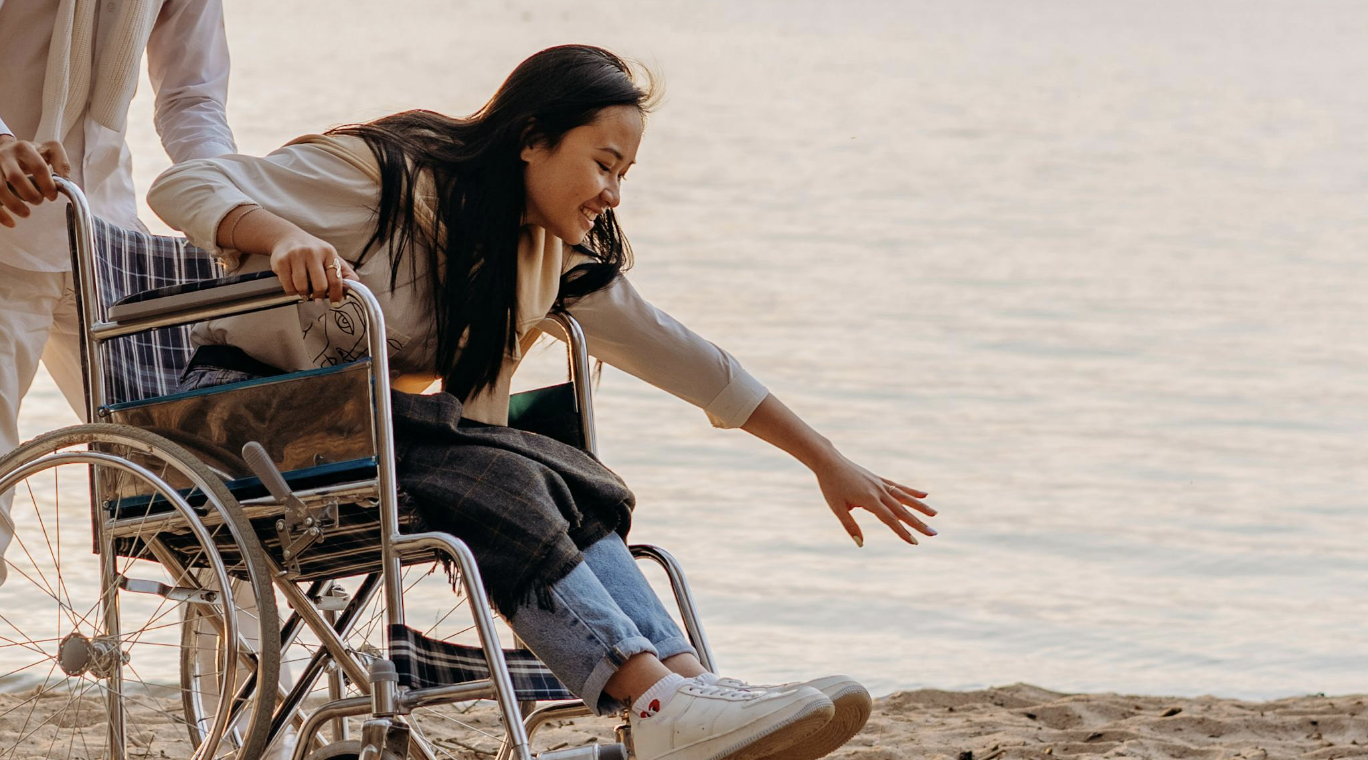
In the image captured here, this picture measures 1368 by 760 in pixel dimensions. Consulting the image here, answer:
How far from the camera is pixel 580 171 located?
273 centimetres

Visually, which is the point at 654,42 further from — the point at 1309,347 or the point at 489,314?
the point at 489,314

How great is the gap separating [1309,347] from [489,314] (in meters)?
7.00

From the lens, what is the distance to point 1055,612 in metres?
5.47

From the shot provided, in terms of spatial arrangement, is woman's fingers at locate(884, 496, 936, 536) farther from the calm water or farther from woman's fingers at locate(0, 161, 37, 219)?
the calm water

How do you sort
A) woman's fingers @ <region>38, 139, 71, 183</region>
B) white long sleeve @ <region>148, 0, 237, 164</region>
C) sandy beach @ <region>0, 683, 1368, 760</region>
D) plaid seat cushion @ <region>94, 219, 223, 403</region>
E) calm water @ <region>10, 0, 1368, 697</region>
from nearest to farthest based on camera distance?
woman's fingers @ <region>38, 139, 71, 183</region> < plaid seat cushion @ <region>94, 219, 223, 403</region> < white long sleeve @ <region>148, 0, 237, 164</region> < sandy beach @ <region>0, 683, 1368, 760</region> < calm water @ <region>10, 0, 1368, 697</region>

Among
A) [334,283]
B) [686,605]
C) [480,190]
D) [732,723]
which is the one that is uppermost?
[480,190]

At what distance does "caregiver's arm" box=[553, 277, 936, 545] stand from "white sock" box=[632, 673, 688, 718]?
2.04ft

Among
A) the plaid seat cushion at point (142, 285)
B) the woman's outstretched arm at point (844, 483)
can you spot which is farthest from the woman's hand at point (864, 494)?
the plaid seat cushion at point (142, 285)

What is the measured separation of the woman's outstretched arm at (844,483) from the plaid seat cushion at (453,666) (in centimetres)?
51

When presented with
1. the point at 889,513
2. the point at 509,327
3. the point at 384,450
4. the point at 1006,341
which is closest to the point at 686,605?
the point at 889,513

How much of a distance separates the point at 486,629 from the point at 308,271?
1.60 feet

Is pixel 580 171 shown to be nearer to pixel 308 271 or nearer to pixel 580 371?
pixel 580 371

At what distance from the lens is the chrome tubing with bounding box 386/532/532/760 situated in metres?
2.30

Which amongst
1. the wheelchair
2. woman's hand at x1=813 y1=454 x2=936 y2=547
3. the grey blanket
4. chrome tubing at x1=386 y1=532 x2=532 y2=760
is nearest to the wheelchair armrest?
the wheelchair
